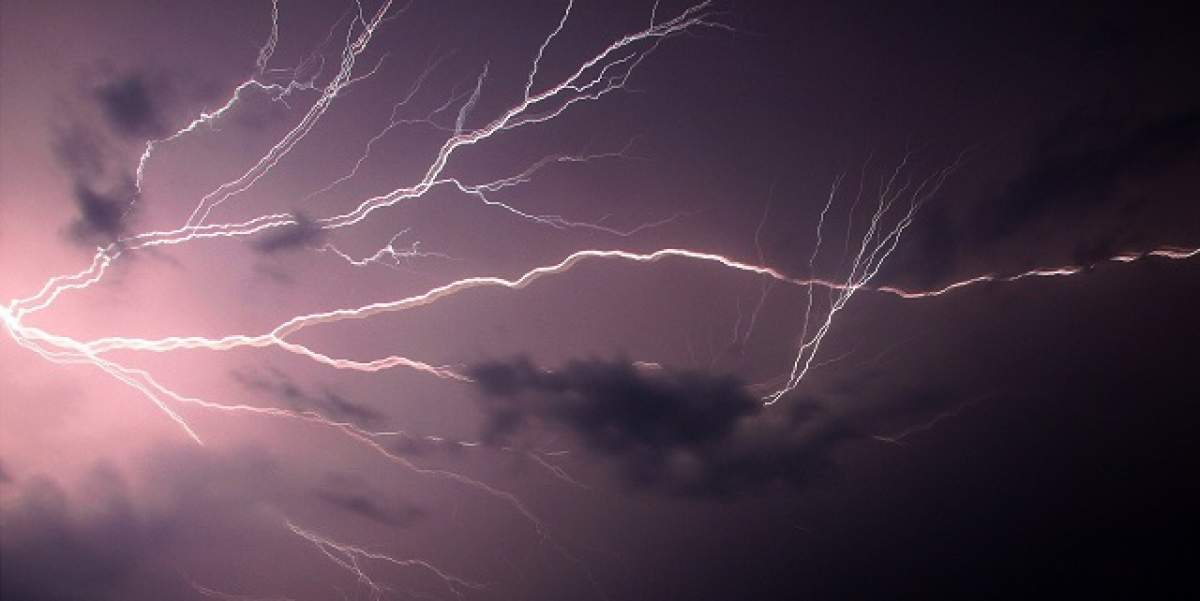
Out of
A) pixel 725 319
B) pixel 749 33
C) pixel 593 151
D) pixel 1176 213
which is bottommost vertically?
pixel 725 319

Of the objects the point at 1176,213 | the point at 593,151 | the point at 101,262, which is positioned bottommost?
the point at 1176,213

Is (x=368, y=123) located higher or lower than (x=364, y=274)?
higher

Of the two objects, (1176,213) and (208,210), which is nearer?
(208,210)

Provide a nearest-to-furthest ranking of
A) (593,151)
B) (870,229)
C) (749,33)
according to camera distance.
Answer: (749,33) → (593,151) → (870,229)

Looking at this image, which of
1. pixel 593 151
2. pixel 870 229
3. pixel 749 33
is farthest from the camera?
pixel 870 229

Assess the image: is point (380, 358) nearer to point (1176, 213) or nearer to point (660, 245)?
point (660, 245)

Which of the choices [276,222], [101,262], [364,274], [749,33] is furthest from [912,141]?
[101,262]

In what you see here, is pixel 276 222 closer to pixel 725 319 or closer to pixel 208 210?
pixel 208 210

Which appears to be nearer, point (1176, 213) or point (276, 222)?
point (276, 222)

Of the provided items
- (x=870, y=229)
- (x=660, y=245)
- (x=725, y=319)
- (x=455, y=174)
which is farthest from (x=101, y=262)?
(x=870, y=229)
